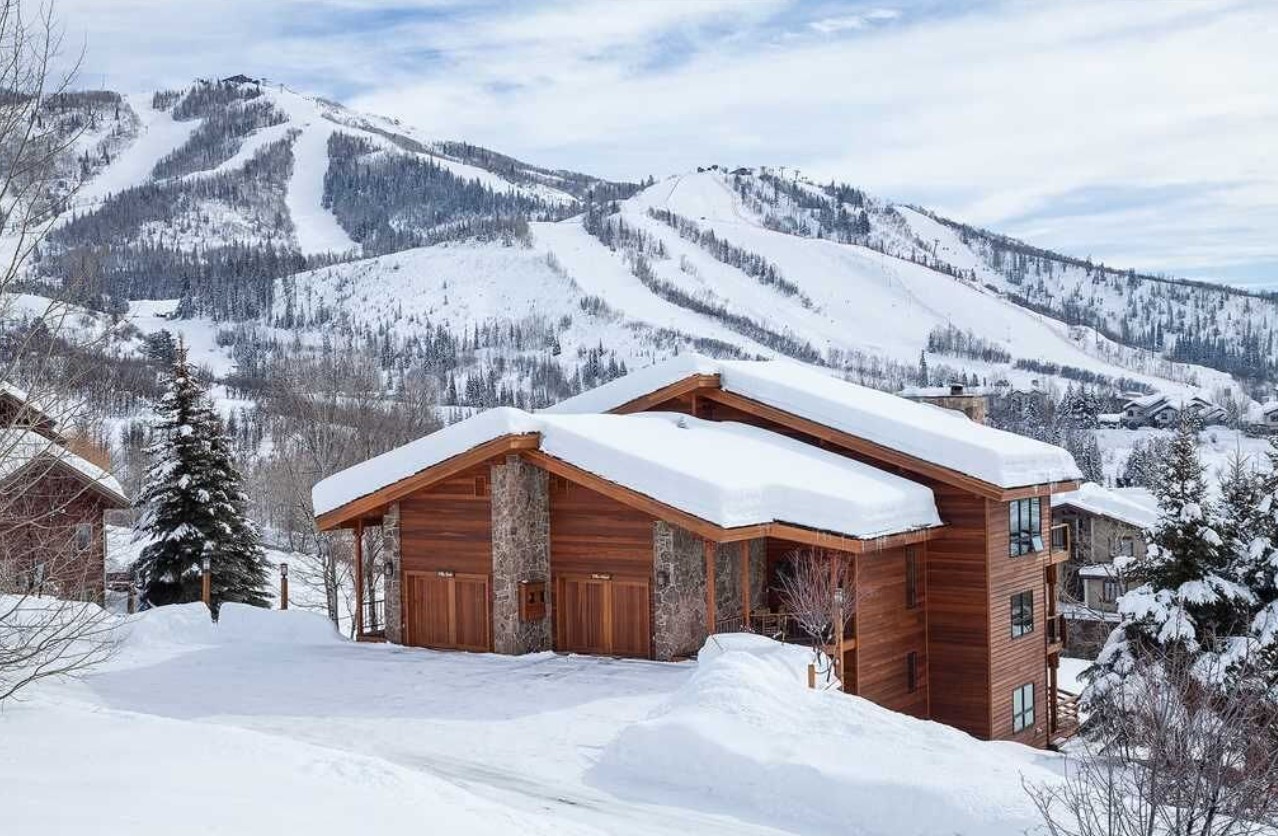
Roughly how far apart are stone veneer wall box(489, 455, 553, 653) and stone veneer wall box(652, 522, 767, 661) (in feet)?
7.11

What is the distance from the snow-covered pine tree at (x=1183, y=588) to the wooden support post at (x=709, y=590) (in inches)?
290

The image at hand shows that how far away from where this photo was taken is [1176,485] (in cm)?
Answer: 2152

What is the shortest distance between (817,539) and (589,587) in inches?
158

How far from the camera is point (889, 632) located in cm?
2094

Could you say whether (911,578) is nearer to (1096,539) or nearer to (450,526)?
(450,526)

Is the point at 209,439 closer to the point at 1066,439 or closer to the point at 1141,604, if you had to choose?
the point at 1141,604

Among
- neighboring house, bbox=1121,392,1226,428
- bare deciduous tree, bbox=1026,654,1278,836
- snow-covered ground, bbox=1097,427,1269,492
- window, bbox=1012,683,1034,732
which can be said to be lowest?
snow-covered ground, bbox=1097,427,1269,492

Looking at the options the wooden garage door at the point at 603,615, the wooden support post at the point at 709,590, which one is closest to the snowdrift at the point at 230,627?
the wooden garage door at the point at 603,615

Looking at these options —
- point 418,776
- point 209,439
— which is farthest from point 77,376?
point 209,439

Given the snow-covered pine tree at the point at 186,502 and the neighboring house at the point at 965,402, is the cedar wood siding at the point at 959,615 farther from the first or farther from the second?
the snow-covered pine tree at the point at 186,502

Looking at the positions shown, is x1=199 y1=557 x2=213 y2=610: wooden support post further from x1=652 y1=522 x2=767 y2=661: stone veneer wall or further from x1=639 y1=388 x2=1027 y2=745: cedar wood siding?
x1=639 y1=388 x2=1027 y2=745: cedar wood siding

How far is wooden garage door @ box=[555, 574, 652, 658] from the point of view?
19.6 meters

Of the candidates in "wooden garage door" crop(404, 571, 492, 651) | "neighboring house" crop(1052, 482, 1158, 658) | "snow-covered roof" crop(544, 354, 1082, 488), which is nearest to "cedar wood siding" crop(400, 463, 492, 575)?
"wooden garage door" crop(404, 571, 492, 651)

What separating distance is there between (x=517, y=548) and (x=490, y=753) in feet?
21.6
